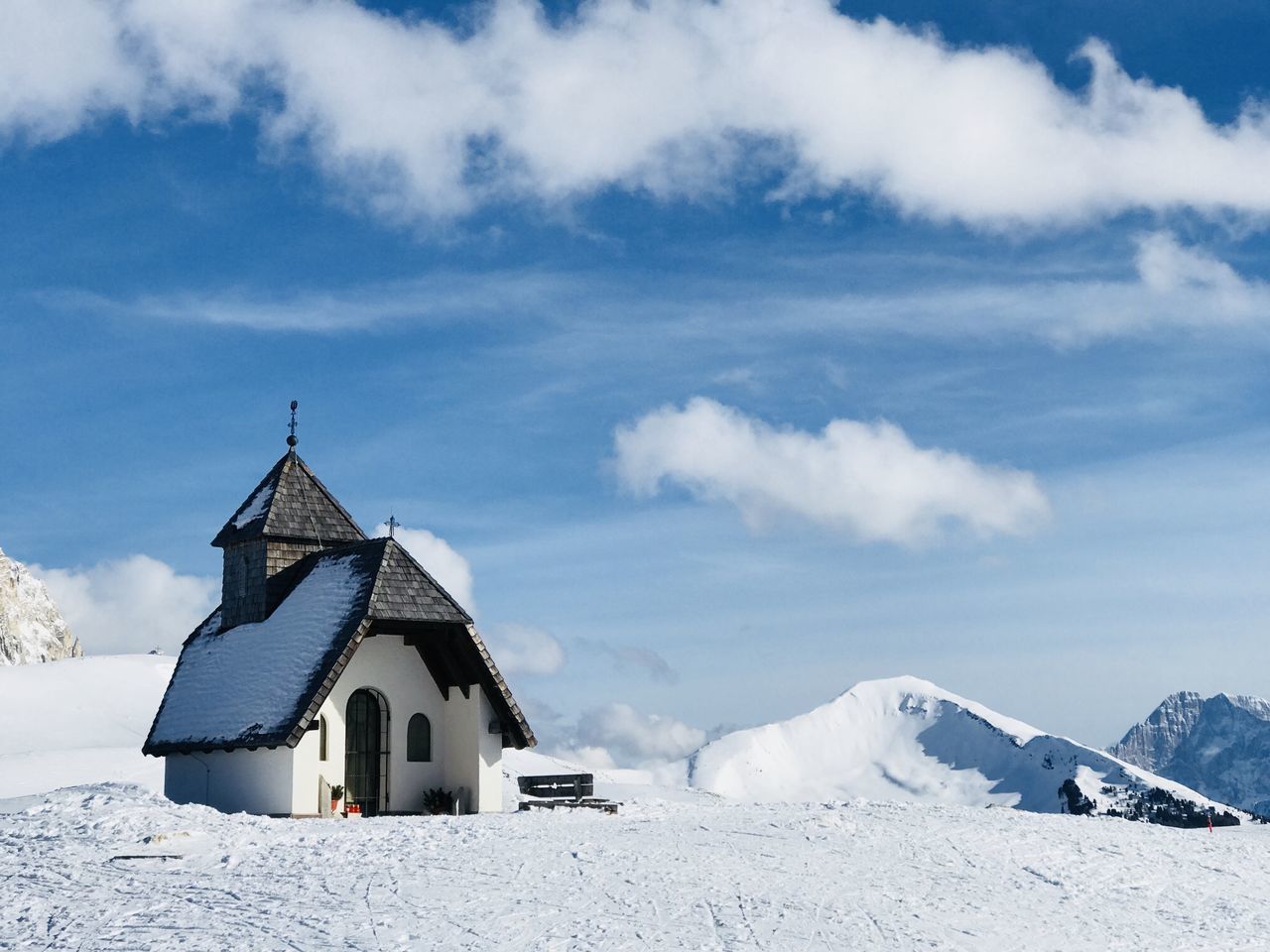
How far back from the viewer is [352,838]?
22.7 meters

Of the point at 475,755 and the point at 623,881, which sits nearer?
the point at 623,881

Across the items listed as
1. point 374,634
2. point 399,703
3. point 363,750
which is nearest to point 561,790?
point 399,703

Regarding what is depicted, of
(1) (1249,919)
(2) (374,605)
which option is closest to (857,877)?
(1) (1249,919)

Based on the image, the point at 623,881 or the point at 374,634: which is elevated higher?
the point at 374,634

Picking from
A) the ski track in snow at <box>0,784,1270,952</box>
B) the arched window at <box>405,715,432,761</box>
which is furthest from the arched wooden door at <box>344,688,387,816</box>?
the ski track in snow at <box>0,784,1270,952</box>

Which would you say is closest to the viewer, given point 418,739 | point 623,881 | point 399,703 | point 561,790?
point 623,881

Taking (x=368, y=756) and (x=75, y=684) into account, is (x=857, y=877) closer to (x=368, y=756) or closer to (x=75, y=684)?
(x=368, y=756)

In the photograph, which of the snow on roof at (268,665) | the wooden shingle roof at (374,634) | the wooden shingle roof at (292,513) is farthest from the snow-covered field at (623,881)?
the wooden shingle roof at (292,513)

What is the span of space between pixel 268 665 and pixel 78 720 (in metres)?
41.9

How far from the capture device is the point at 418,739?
1259 inches

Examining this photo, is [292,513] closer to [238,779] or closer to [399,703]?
[399,703]

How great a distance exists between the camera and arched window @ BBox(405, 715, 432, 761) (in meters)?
31.8

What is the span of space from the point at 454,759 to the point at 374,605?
185 inches

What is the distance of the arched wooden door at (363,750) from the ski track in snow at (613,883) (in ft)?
14.2
